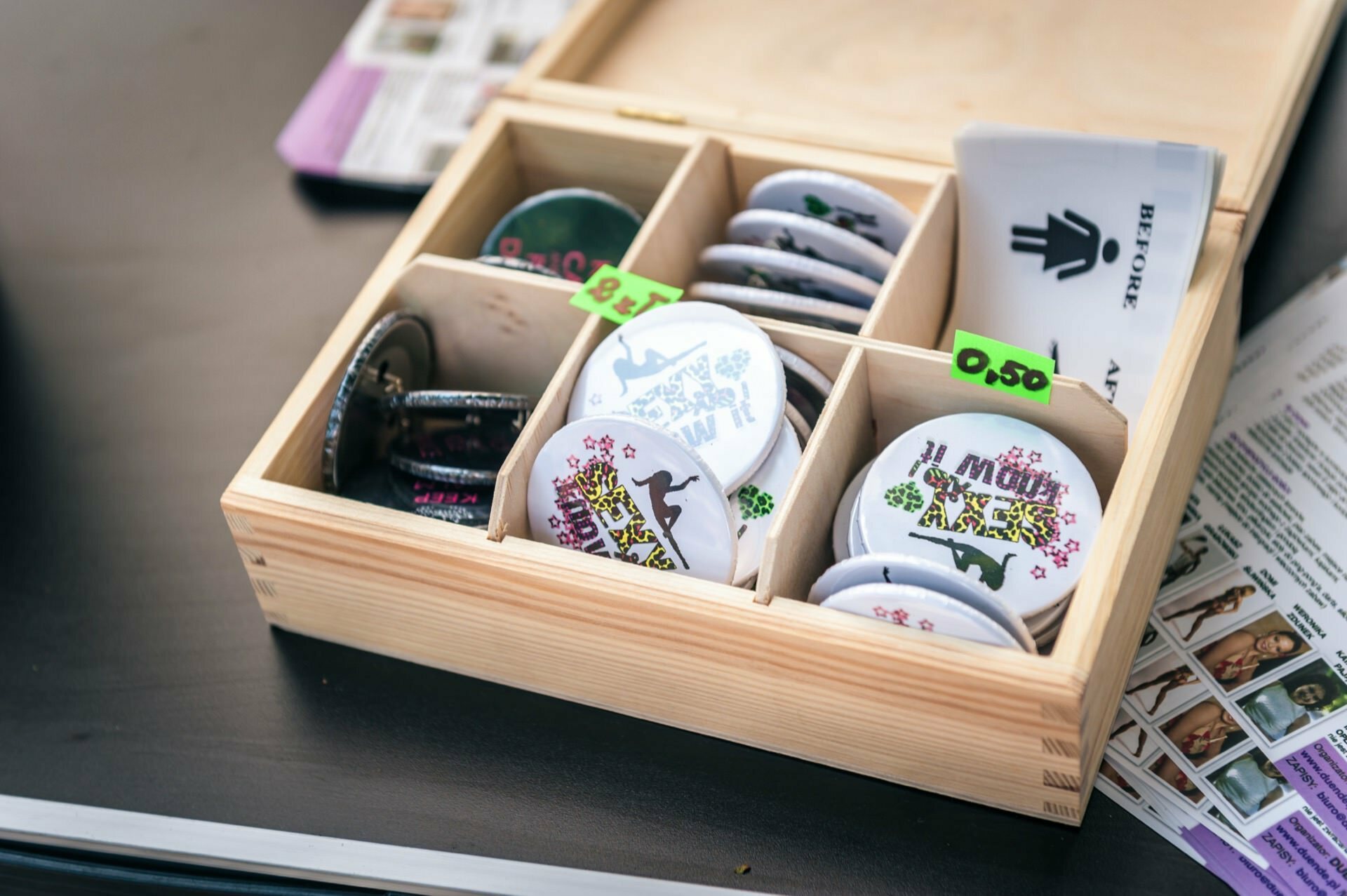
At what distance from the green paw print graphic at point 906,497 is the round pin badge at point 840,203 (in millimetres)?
465

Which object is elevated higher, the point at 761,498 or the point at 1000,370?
the point at 1000,370

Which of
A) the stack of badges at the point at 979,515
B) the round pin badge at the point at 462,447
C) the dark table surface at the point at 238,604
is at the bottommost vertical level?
the dark table surface at the point at 238,604

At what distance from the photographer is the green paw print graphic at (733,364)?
1.47 metres

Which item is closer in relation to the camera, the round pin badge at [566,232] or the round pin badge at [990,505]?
the round pin badge at [990,505]

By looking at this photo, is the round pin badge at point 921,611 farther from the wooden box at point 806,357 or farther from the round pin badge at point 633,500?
the round pin badge at point 633,500

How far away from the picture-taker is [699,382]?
4.86ft

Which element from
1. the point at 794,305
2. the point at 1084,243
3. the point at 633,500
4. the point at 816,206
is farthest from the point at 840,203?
the point at 633,500

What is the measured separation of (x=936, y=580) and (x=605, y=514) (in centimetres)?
39

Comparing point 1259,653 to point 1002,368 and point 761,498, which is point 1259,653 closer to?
point 1002,368

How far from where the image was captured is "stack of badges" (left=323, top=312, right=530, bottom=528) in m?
1.48

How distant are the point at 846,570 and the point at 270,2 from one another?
83.9 inches

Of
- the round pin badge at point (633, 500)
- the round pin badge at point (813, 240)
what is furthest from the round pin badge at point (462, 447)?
the round pin badge at point (813, 240)

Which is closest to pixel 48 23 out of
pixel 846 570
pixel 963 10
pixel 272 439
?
pixel 272 439

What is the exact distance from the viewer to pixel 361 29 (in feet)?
8.20
